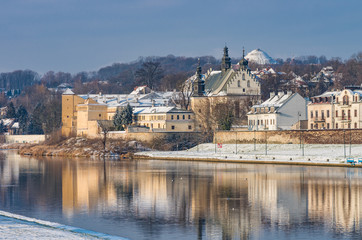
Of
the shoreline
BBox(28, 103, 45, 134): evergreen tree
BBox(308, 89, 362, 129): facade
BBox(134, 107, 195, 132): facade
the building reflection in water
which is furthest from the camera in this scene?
BBox(28, 103, 45, 134): evergreen tree

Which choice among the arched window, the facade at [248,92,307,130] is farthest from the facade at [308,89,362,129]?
the facade at [248,92,307,130]

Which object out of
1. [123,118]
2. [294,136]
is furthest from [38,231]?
[123,118]

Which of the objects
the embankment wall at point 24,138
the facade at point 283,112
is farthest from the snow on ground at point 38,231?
the embankment wall at point 24,138

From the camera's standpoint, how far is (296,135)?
2616 inches

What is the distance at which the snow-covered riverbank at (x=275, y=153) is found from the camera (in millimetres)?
54469

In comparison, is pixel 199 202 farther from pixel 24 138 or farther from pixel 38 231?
pixel 24 138

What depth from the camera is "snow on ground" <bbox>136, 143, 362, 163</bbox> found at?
54781mm

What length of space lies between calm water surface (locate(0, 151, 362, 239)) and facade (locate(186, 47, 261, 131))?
3858cm

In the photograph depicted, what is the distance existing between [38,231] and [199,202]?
10.9m

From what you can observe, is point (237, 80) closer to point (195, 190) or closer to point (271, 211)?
point (195, 190)

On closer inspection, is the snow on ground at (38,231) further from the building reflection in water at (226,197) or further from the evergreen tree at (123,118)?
the evergreen tree at (123,118)

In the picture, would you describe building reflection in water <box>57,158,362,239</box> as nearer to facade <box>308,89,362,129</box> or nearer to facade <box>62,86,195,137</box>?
facade <box>308,89,362,129</box>

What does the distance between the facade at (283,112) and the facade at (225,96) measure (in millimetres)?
5924

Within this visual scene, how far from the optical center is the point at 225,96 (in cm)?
9731
